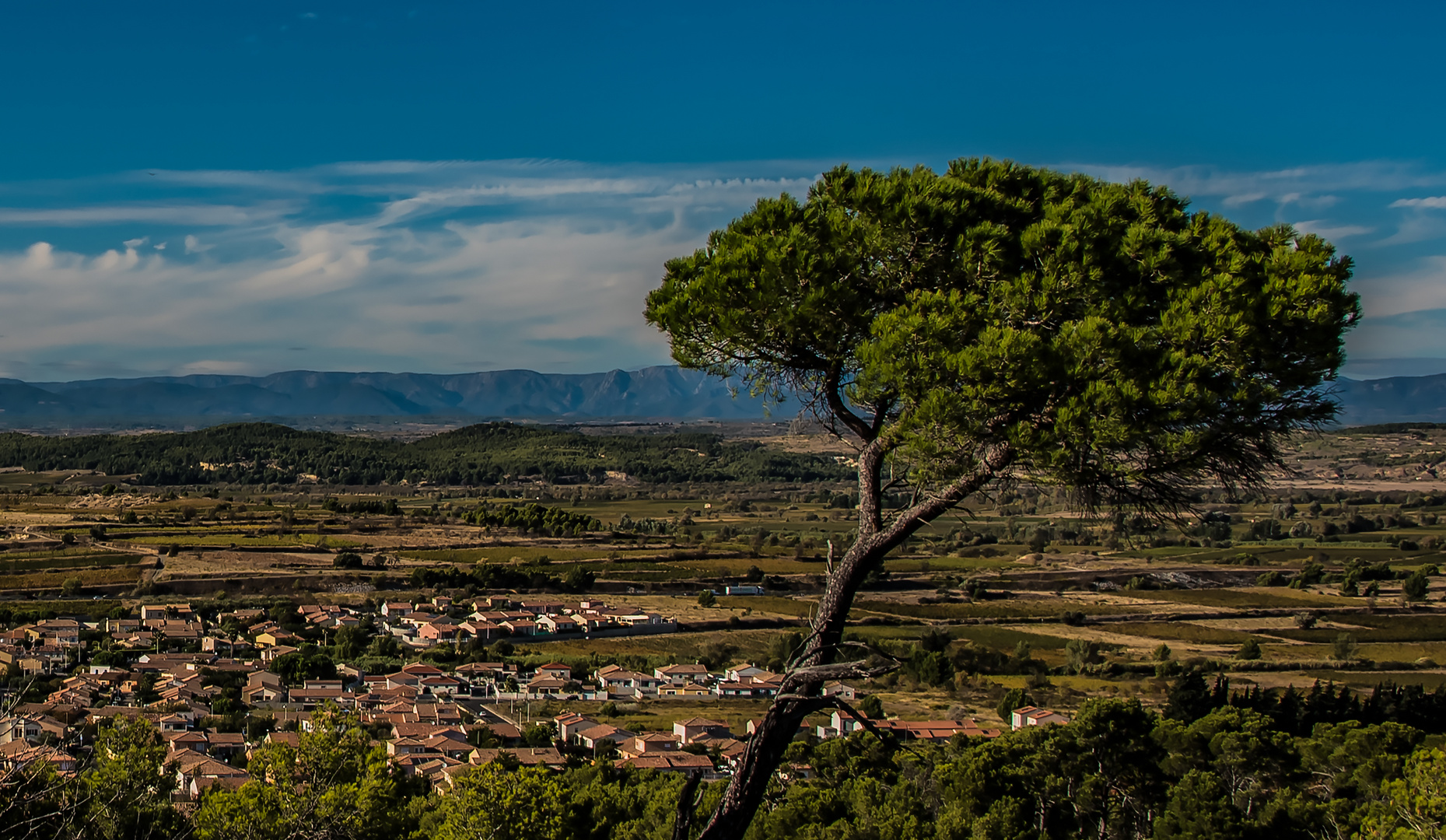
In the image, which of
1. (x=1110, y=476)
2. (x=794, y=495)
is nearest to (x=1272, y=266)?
(x=1110, y=476)

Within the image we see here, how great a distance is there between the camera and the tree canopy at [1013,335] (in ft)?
19.6

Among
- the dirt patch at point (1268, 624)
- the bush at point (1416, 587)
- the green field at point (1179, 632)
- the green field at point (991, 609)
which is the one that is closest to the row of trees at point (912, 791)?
the green field at point (1179, 632)

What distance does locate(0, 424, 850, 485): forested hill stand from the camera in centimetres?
14150

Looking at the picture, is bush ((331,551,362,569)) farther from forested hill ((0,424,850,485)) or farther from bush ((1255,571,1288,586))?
forested hill ((0,424,850,485))

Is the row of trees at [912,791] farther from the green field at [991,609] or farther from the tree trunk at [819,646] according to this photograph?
the green field at [991,609]

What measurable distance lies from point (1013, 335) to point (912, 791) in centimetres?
1606

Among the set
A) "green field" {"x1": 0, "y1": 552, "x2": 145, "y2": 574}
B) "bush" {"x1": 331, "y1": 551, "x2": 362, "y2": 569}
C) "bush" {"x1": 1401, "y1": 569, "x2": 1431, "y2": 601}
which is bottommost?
"bush" {"x1": 1401, "y1": 569, "x2": 1431, "y2": 601}

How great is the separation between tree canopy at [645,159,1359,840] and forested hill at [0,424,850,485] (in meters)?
141

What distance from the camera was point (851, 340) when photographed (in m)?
6.80

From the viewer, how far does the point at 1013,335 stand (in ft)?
19.5

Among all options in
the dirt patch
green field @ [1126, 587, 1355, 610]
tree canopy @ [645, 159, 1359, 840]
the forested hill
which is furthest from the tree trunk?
the forested hill

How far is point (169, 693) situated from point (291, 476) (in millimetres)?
115949

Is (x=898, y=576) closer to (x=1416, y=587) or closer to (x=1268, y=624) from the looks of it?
(x=1268, y=624)

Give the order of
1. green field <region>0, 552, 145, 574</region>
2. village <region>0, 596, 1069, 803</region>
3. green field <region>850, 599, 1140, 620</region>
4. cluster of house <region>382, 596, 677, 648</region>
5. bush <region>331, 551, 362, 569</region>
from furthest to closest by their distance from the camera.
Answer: bush <region>331, 551, 362, 569</region>
green field <region>0, 552, 145, 574</region>
green field <region>850, 599, 1140, 620</region>
cluster of house <region>382, 596, 677, 648</region>
village <region>0, 596, 1069, 803</region>
